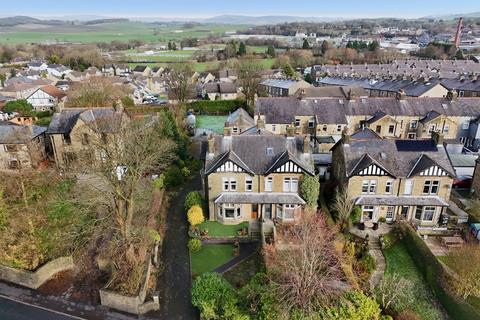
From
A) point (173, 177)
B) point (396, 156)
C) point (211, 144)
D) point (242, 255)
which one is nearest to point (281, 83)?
point (173, 177)

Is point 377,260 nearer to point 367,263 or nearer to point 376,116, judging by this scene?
point 367,263

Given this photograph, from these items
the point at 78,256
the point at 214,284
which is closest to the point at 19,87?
the point at 78,256

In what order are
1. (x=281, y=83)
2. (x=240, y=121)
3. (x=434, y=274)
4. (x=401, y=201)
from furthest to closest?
(x=281, y=83), (x=240, y=121), (x=401, y=201), (x=434, y=274)

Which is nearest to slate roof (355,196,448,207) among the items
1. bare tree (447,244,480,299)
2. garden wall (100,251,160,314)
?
bare tree (447,244,480,299)

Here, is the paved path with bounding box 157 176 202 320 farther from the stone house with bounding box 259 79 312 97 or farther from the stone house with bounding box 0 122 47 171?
the stone house with bounding box 259 79 312 97

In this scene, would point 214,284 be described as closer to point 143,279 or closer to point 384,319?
point 143,279

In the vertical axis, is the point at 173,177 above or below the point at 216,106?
above

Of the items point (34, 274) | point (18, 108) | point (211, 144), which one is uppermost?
point (211, 144)

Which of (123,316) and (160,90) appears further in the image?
(160,90)
